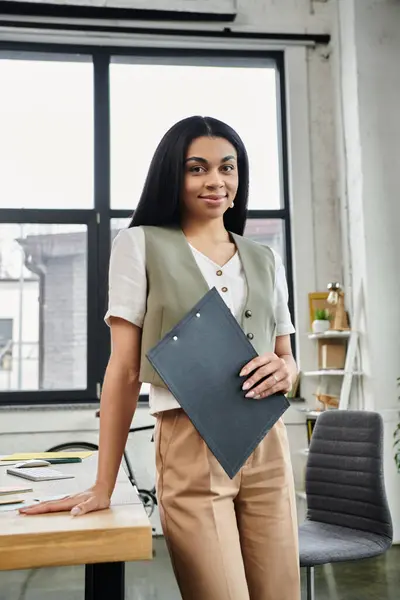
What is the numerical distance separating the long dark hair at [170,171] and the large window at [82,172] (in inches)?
141

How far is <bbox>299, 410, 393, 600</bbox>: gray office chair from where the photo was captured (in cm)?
200

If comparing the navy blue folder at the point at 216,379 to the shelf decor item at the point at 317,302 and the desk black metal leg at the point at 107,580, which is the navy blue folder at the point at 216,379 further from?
the shelf decor item at the point at 317,302

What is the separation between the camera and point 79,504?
1087 mm

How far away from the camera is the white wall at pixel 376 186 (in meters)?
4.32

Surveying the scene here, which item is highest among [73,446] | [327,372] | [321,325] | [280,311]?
[321,325]

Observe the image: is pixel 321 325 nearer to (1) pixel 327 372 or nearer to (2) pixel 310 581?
(1) pixel 327 372

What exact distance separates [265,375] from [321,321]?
142 inches

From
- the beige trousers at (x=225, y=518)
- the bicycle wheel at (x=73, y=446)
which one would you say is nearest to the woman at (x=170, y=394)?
the beige trousers at (x=225, y=518)

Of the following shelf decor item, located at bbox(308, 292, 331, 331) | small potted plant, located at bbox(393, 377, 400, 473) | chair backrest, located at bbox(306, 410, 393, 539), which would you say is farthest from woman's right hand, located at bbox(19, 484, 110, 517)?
shelf decor item, located at bbox(308, 292, 331, 331)

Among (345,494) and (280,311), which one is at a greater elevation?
(280,311)

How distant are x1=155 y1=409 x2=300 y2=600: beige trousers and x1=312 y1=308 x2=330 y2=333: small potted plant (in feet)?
11.6

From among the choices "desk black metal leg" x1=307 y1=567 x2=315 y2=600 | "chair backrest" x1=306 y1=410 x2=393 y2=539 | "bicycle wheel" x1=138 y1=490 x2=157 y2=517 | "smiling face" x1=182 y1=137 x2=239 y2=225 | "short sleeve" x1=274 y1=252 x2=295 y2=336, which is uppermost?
"smiling face" x1=182 y1=137 x2=239 y2=225

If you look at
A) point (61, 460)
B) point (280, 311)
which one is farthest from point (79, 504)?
point (61, 460)

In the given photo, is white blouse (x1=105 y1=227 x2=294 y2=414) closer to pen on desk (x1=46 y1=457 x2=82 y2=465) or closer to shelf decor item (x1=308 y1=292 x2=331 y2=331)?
pen on desk (x1=46 y1=457 x2=82 y2=465)
